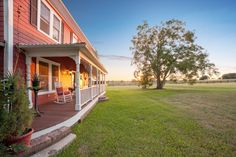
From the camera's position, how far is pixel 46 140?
122 inches

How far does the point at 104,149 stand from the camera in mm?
3232

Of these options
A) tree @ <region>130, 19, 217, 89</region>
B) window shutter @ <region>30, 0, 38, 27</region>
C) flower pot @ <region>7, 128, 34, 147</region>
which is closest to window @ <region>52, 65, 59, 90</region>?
window shutter @ <region>30, 0, 38, 27</region>

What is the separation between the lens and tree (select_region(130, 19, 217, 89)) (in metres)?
23.7

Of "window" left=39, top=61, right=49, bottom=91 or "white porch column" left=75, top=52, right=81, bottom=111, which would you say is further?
"window" left=39, top=61, right=49, bottom=91

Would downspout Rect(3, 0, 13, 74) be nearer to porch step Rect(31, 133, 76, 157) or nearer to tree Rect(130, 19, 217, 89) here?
porch step Rect(31, 133, 76, 157)

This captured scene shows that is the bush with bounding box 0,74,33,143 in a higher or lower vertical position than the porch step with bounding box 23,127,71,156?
higher

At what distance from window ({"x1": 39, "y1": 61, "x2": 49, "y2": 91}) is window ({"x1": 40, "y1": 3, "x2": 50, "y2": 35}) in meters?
1.66

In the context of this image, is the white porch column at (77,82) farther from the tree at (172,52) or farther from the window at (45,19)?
the tree at (172,52)

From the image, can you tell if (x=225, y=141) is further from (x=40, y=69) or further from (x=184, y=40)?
(x=184, y=40)

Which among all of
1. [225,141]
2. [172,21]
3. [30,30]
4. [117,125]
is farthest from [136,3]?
[172,21]

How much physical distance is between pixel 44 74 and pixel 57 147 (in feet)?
17.0

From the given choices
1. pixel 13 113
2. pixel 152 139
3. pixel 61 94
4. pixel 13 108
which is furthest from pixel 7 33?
pixel 152 139

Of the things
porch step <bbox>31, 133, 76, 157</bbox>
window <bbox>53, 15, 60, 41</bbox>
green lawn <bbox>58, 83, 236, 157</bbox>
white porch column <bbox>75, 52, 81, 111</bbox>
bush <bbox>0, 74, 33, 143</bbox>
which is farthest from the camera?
window <bbox>53, 15, 60, 41</bbox>

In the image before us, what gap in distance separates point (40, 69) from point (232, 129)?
799cm
